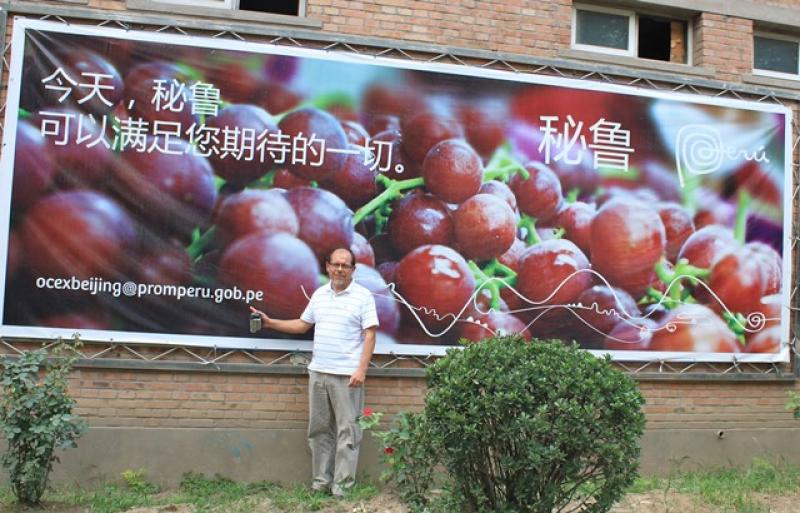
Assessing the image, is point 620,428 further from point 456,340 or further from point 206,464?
point 206,464

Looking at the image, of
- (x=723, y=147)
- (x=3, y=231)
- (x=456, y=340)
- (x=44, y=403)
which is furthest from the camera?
(x=723, y=147)

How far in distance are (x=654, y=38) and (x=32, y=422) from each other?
651 cm

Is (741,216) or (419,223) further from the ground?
(741,216)

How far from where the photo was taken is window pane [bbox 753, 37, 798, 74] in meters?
7.59

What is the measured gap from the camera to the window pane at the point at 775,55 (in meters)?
7.59

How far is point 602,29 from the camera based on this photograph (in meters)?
7.28

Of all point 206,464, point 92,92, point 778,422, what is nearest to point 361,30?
point 92,92

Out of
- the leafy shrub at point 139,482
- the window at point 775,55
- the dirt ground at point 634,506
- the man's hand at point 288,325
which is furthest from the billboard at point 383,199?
the dirt ground at point 634,506

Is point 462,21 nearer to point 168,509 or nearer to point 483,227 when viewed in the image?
point 483,227

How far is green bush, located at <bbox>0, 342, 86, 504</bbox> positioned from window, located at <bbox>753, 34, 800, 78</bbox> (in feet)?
23.1

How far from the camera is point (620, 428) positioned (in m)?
4.11

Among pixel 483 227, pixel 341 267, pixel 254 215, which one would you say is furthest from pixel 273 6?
pixel 483 227

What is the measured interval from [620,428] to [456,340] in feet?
7.80

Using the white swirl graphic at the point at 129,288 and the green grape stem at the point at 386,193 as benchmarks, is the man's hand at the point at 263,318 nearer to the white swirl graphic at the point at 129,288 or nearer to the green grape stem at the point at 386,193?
the white swirl graphic at the point at 129,288
